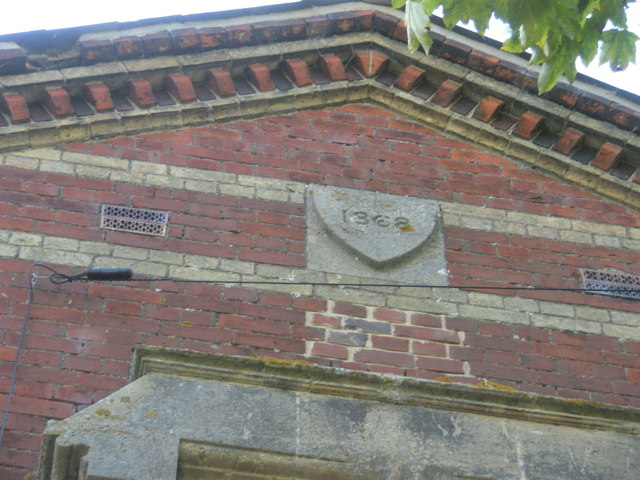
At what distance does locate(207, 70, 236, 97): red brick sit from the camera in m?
8.45

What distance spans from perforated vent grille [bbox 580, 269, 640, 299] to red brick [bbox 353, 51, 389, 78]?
2096mm

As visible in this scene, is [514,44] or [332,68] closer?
[514,44]

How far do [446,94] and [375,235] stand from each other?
153 cm

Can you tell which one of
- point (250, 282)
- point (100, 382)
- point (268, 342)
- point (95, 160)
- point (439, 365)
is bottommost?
point (100, 382)

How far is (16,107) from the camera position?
795cm

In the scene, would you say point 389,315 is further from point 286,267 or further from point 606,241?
point 606,241

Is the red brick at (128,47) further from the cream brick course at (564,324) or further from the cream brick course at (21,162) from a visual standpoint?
the cream brick course at (564,324)

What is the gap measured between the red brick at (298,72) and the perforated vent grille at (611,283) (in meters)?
2.28

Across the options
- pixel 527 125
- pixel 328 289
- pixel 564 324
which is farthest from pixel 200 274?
pixel 527 125

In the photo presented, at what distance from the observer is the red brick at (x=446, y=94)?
8766mm

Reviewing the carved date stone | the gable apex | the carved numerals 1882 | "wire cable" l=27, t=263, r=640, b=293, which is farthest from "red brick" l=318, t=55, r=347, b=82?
"wire cable" l=27, t=263, r=640, b=293

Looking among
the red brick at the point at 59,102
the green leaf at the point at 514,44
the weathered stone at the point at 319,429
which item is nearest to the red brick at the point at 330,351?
the weathered stone at the point at 319,429

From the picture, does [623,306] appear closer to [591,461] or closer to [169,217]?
[591,461]

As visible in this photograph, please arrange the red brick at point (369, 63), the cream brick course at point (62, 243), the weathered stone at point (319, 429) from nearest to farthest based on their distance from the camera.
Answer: the weathered stone at point (319, 429), the cream brick course at point (62, 243), the red brick at point (369, 63)
